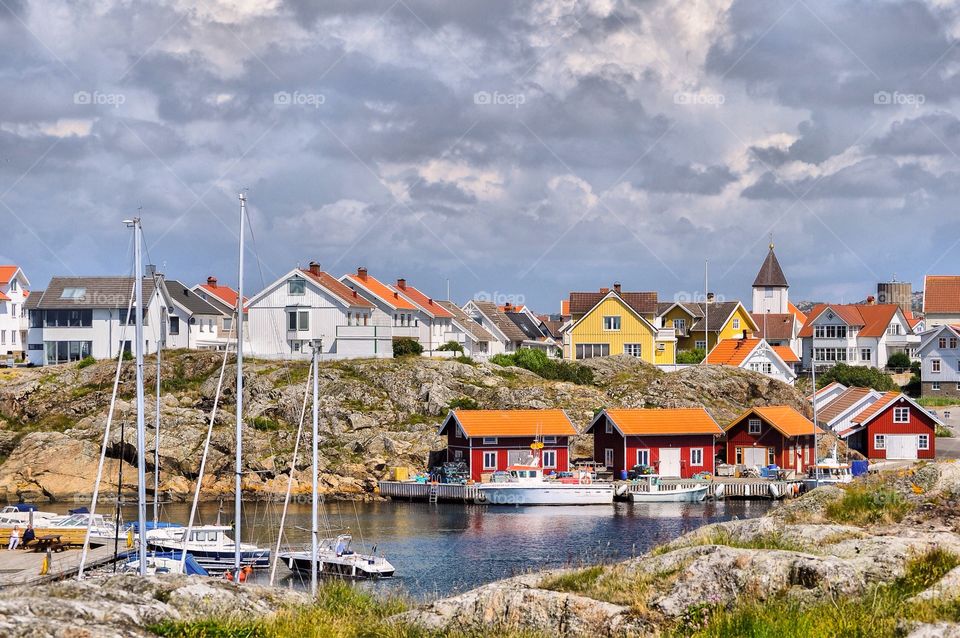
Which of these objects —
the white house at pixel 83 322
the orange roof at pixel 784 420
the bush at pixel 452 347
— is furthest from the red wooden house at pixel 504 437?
the white house at pixel 83 322

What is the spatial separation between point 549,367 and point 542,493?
21663 mm

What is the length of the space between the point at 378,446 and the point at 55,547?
28571 mm

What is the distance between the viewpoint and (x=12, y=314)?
10225 cm

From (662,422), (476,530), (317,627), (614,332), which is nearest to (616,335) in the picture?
(614,332)

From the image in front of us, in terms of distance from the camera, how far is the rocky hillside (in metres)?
67.2

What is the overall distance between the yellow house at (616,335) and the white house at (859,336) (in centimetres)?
2958

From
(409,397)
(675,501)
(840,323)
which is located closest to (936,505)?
(675,501)

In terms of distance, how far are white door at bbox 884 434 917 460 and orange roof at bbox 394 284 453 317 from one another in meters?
40.6

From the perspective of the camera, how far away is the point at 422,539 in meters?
51.8

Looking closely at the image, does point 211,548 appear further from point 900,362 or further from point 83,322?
point 900,362

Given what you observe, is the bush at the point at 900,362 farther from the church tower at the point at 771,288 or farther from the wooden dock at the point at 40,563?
the wooden dock at the point at 40,563

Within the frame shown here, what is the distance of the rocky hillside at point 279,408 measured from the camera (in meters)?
67.2

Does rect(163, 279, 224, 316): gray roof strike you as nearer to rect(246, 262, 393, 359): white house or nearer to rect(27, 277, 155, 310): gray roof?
rect(27, 277, 155, 310): gray roof

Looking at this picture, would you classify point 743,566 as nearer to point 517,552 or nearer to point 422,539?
point 517,552
